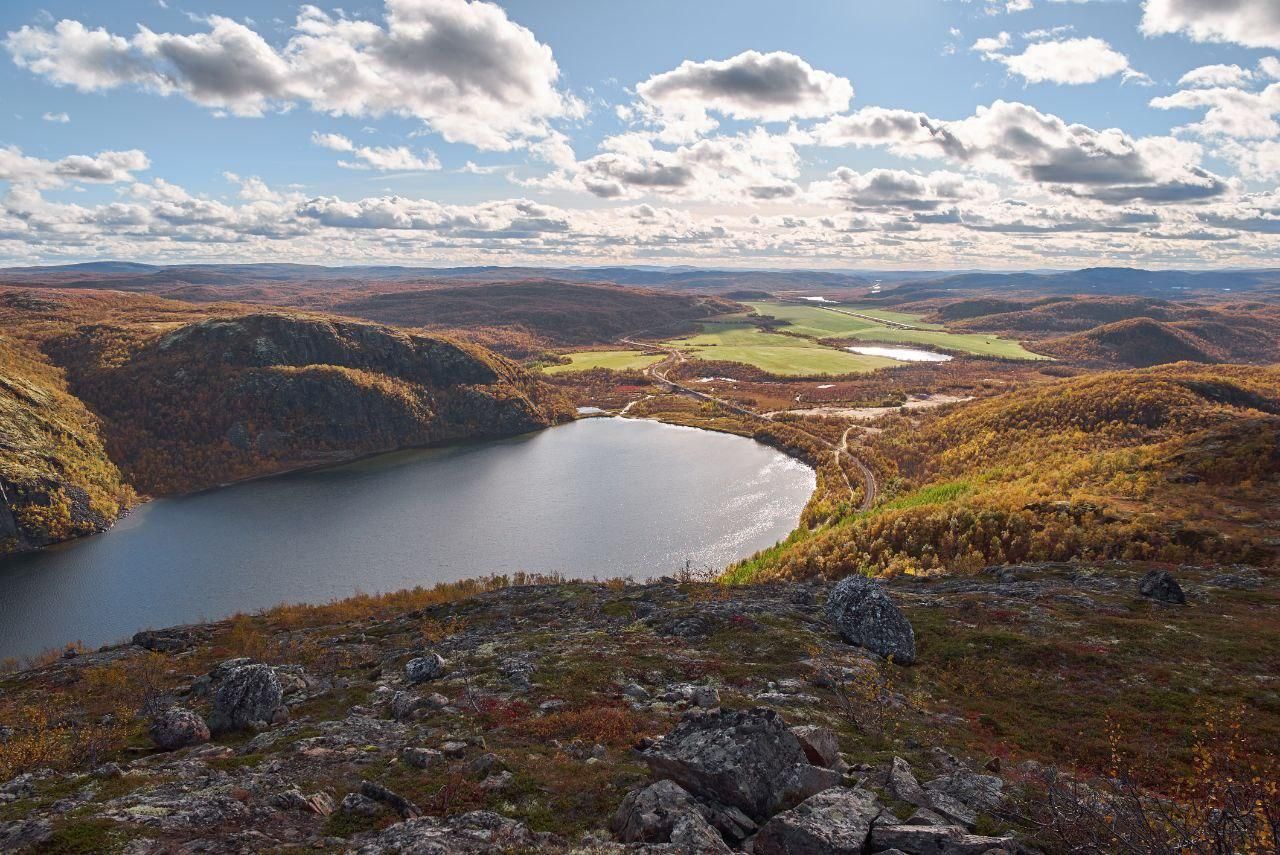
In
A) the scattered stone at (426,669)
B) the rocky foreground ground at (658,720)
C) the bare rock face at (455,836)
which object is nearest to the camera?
the bare rock face at (455,836)

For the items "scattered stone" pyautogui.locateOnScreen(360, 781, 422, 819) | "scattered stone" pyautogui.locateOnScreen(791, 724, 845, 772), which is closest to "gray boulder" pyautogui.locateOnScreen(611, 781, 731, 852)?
"scattered stone" pyautogui.locateOnScreen(791, 724, 845, 772)

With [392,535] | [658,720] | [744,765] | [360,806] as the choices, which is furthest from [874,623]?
[392,535]

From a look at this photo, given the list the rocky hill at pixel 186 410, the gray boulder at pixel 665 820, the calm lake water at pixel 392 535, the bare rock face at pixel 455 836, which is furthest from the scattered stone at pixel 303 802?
the rocky hill at pixel 186 410

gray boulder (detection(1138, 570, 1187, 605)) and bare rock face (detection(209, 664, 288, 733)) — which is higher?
bare rock face (detection(209, 664, 288, 733))

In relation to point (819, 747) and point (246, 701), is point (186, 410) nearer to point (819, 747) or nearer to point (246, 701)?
point (246, 701)

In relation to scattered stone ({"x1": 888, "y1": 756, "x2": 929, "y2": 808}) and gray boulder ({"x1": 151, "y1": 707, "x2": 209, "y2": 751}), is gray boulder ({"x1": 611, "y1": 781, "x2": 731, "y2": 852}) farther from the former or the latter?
gray boulder ({"x1": 151, "y1": 707, "x2": 209, "y2": 751})

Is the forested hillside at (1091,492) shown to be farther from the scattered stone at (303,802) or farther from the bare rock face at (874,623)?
the scattered stone at (303,802)
